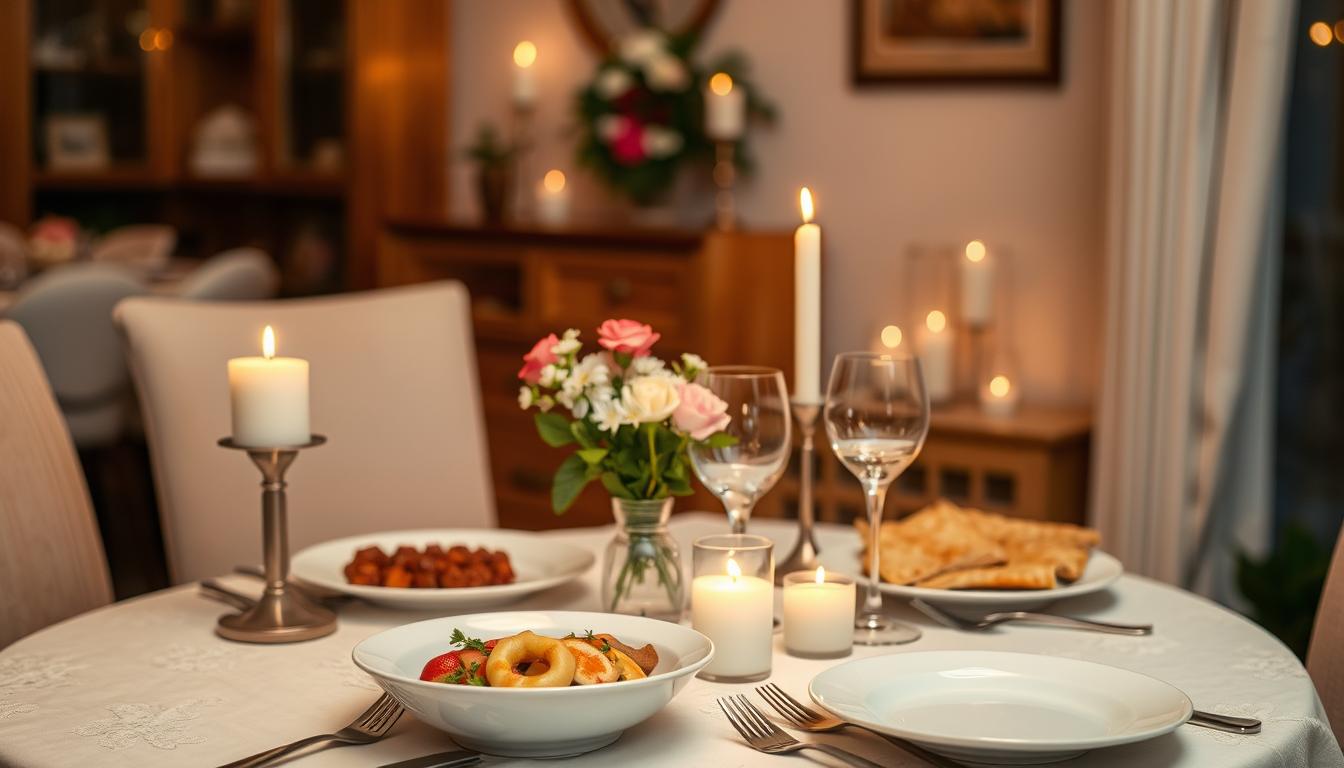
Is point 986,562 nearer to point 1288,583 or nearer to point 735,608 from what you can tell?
point 735,608

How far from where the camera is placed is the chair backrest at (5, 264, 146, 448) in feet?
10.1

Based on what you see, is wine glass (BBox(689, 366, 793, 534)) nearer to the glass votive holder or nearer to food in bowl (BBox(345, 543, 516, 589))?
the glass votive holder

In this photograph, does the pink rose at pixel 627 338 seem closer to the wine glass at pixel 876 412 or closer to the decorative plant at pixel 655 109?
the wine glass at pixel 876 412

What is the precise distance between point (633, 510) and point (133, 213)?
430cm

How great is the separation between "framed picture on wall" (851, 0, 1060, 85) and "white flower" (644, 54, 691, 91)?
1.36 ft

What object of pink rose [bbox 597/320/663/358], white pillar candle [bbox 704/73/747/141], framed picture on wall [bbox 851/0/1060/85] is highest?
framed picture on wall [bbox 851/0/1060/85]

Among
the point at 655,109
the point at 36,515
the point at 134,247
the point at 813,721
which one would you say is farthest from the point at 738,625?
the point at 134,247

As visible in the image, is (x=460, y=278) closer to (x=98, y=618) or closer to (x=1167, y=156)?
(x=1167, y=156)

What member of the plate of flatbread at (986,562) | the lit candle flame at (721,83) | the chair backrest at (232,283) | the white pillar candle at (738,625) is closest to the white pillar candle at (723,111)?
the lit candle flame at (721,83)

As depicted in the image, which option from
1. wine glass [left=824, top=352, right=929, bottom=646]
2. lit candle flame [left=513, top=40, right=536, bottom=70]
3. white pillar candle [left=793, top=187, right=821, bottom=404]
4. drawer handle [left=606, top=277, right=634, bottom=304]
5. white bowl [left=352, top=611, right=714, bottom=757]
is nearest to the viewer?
white bowl [left=352, top=611, right=714, bottom=757]

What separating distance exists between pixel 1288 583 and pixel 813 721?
5.91ft

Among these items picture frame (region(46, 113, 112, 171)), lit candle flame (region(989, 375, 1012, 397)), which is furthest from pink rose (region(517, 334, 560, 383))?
picture frame (region(46, 113, 112, 171))

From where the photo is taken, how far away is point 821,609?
1.16 m

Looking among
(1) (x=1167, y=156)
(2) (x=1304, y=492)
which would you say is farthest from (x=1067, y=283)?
(2) (x=1304, y=492)
